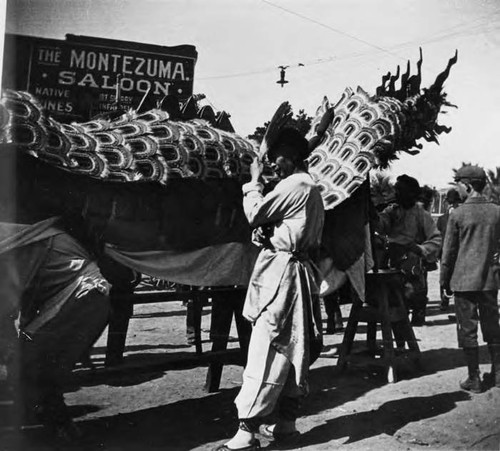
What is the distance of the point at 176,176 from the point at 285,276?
3.45ft

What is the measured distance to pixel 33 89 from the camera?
20.6 ft

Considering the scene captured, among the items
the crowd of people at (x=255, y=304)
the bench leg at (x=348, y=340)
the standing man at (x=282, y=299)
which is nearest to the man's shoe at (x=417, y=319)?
the bench leg at (x=348, y=340)

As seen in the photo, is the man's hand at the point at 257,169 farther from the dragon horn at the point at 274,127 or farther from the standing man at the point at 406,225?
the standing man at the point at 406,225

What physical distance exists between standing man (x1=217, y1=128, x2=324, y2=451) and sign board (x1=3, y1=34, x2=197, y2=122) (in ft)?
7.42

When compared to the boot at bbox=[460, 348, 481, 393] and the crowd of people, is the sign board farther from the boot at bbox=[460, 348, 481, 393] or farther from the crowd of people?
the boot at bbox=[460, 348, 481, 393]

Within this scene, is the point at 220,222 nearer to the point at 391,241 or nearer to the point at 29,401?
the point at 29,401

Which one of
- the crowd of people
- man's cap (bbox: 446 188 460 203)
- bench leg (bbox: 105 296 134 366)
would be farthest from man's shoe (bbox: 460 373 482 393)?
man's cap (bbox: 446 188 460 203)

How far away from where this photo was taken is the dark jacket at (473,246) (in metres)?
5.08

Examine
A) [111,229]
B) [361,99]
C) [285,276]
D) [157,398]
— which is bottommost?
[157,398]

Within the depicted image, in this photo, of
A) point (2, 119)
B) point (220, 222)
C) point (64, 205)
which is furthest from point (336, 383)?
point (2, 119)

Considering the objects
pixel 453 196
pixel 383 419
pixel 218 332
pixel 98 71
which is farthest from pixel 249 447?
pixel 453 196

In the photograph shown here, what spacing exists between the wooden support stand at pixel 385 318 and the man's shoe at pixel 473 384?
632mm

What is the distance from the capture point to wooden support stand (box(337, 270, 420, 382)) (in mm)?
5508

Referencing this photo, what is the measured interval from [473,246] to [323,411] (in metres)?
1.95
